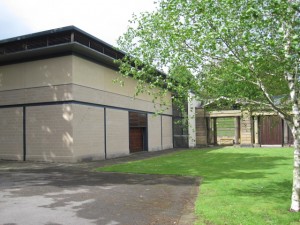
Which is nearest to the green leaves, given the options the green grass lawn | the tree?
→ the tree

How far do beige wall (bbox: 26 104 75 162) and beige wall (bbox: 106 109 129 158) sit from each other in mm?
4214

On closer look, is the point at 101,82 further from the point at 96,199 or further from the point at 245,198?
the point at 245,198

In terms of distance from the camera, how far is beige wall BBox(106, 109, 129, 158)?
80.2ft


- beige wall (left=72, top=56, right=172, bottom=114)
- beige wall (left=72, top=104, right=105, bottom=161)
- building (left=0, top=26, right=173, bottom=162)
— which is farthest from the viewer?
beige wall (left=72, top=56, right=172, bottom=114)

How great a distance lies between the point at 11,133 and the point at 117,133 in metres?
7.55

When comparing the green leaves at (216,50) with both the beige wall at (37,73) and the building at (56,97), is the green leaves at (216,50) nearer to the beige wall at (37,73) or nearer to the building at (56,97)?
the building at (56,97)

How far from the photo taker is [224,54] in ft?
27.7

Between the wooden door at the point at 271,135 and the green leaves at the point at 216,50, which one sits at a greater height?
the green leaves at the point at 216,50

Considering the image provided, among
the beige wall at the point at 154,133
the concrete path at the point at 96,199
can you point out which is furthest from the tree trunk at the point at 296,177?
the beige wall at the point at 154,133

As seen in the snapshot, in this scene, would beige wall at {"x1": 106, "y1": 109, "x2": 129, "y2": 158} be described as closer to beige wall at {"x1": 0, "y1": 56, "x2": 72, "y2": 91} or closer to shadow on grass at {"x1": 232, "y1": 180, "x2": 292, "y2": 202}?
beige wall at {"x1": 0, "y1": 56, "x2": 72, "y2": 91}

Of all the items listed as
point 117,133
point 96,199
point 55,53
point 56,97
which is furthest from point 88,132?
point 96,199

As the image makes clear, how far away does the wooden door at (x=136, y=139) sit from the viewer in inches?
1129

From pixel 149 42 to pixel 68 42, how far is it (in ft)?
40.3

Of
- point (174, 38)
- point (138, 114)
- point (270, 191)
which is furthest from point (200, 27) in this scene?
point (138, 114)
